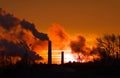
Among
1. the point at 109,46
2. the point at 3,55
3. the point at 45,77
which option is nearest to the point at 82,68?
the point at 45,77

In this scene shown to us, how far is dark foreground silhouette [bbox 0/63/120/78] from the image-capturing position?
133ft

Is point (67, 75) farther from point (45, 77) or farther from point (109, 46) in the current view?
point (109, 46)

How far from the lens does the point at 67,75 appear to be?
1618 inches

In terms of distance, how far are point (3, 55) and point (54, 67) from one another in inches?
634

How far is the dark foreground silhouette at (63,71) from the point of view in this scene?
40.5 metres

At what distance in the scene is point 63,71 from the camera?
133ft

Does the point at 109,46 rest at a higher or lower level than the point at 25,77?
higher

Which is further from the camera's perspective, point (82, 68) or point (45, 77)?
point (82, 68)

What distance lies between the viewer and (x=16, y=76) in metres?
41.1

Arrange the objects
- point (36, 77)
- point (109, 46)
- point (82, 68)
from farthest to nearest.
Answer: point (109, 46), point (82, 68), point (36, 77)

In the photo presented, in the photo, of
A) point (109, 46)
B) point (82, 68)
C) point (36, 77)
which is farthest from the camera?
point (109, 46)

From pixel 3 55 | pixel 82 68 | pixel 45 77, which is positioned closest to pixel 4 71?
pixel 45 77

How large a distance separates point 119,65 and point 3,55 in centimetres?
1588

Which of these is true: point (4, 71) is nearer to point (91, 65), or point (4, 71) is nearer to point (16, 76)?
point (16, 76)
